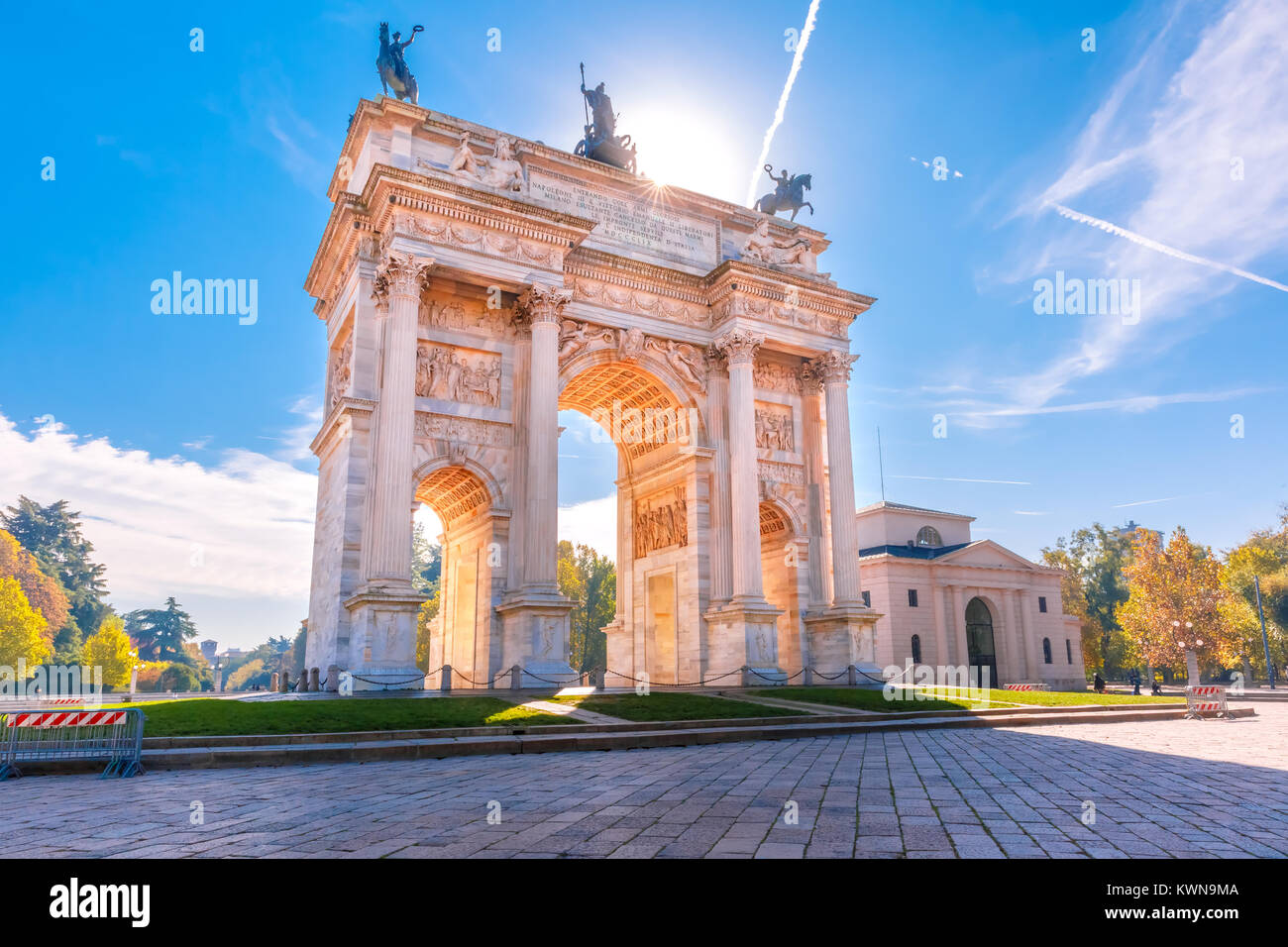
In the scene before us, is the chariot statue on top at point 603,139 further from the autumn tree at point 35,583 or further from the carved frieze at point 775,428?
the autumn tree at point 35,583

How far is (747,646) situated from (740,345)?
11.8 m

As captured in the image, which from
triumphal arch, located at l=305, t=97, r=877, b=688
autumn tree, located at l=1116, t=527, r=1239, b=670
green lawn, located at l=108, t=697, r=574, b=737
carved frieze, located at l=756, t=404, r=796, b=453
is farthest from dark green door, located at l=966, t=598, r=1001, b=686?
green lawn, located at l=108, t=697, r=574, b=737

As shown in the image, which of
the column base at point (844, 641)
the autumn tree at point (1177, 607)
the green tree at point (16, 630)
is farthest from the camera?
the green tree at point (16, 630)

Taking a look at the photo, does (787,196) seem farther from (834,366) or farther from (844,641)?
(844,641)

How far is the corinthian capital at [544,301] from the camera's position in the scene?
28.8 meters

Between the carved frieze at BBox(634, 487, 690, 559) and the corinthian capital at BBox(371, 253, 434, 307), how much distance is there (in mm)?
13322

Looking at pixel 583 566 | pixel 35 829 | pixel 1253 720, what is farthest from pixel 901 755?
pixel 583 566

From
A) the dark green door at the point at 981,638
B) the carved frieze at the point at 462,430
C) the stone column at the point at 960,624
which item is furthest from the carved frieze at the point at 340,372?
the dark green door at the point at 981,638

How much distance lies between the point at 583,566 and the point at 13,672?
46763mm

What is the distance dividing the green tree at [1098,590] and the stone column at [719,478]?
6162 centimetres

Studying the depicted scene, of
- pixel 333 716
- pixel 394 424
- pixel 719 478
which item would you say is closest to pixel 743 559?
pixel 719 478

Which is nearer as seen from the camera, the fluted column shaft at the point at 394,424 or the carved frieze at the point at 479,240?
the fluted column shaft at the point at 394,424

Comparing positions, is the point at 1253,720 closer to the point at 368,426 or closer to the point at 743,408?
the point at 743,408
